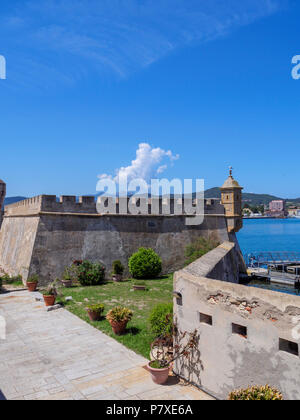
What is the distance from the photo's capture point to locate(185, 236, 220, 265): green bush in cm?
1955

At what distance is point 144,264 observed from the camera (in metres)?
17.6

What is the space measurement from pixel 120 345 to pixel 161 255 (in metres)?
10.9

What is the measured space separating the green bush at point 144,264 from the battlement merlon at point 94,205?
2580mm

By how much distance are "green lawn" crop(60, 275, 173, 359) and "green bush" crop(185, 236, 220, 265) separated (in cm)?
224

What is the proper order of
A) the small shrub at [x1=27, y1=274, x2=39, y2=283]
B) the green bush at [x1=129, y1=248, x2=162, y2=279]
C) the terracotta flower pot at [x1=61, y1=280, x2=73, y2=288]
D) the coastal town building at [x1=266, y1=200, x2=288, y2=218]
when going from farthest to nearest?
the coastal town building at [x1=266, y1=200, x2=288, y2=218]
the green bush at [x1=129, y1=248, x2=162, y2=279]
the terracotta flower pot at [x1=61, y1=280, x2=73, y2=288]
the small shrub at [x1=27, y1=274, x2=39, y2=283]

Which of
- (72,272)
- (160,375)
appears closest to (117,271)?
(72,272)

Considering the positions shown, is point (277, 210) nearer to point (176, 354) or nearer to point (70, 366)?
point (176, 354)

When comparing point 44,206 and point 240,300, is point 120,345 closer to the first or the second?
point 240,300

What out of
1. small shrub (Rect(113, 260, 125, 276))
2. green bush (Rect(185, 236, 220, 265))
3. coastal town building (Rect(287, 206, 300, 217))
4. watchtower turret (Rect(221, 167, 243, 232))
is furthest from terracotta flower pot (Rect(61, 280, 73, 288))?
coastal town building (Rect(287, 206, 300, 217))

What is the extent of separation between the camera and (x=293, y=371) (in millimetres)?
4496

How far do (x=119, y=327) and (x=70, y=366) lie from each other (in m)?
2.04

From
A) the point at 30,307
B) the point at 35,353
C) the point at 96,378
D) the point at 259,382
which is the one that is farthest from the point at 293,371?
the point at 30,307

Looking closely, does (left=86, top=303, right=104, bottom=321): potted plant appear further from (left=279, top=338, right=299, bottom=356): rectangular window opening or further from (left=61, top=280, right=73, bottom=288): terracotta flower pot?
(left=279, top=338, right=299, bottom=356): rectangular window opening

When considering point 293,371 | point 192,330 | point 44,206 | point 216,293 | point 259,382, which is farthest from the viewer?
point 44,206
